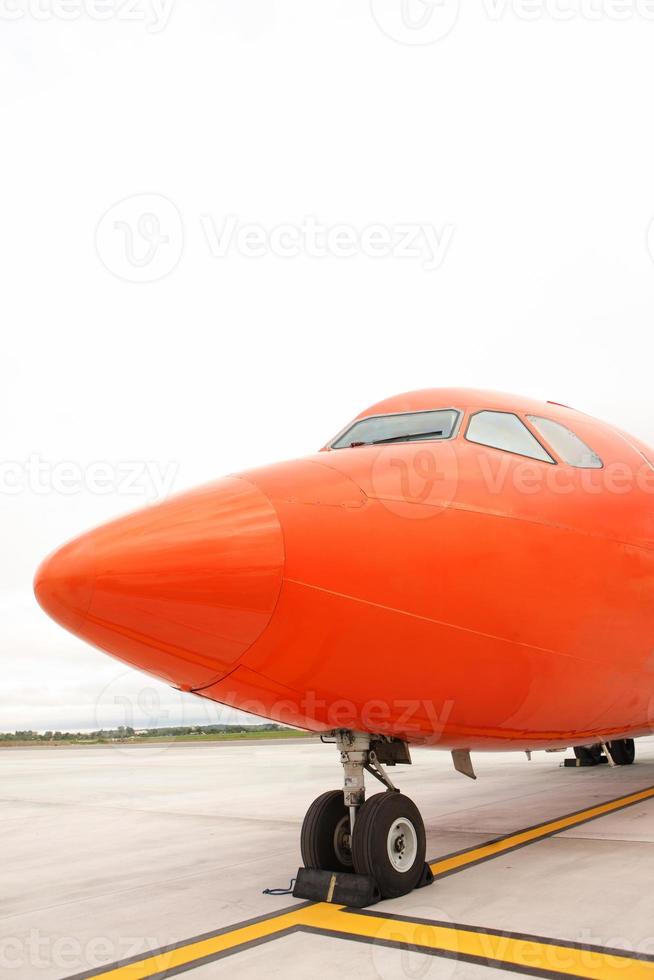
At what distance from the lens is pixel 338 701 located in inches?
216

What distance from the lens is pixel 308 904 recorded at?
19.2ft

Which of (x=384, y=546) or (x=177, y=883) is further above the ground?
(x=384, y=546)

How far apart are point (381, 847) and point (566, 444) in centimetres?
380

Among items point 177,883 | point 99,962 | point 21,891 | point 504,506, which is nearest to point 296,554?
point 504,506

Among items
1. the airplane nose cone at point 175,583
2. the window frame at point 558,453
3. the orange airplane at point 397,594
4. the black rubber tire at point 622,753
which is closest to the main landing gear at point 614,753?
the black rubber tire at point 622,753

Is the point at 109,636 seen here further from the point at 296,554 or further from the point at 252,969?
the point at 252,969

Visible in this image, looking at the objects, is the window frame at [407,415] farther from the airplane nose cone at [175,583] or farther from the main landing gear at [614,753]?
the main landing gear at [614,753]

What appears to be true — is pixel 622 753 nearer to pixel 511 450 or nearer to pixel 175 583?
pixel 511 450

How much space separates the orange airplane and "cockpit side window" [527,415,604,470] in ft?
0.08

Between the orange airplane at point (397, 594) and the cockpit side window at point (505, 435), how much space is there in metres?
0.02

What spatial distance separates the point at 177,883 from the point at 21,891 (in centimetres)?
144

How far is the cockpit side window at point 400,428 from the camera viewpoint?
689 cm

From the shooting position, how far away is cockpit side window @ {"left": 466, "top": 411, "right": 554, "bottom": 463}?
6.80 meters

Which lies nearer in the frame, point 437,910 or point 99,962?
point 99,962
